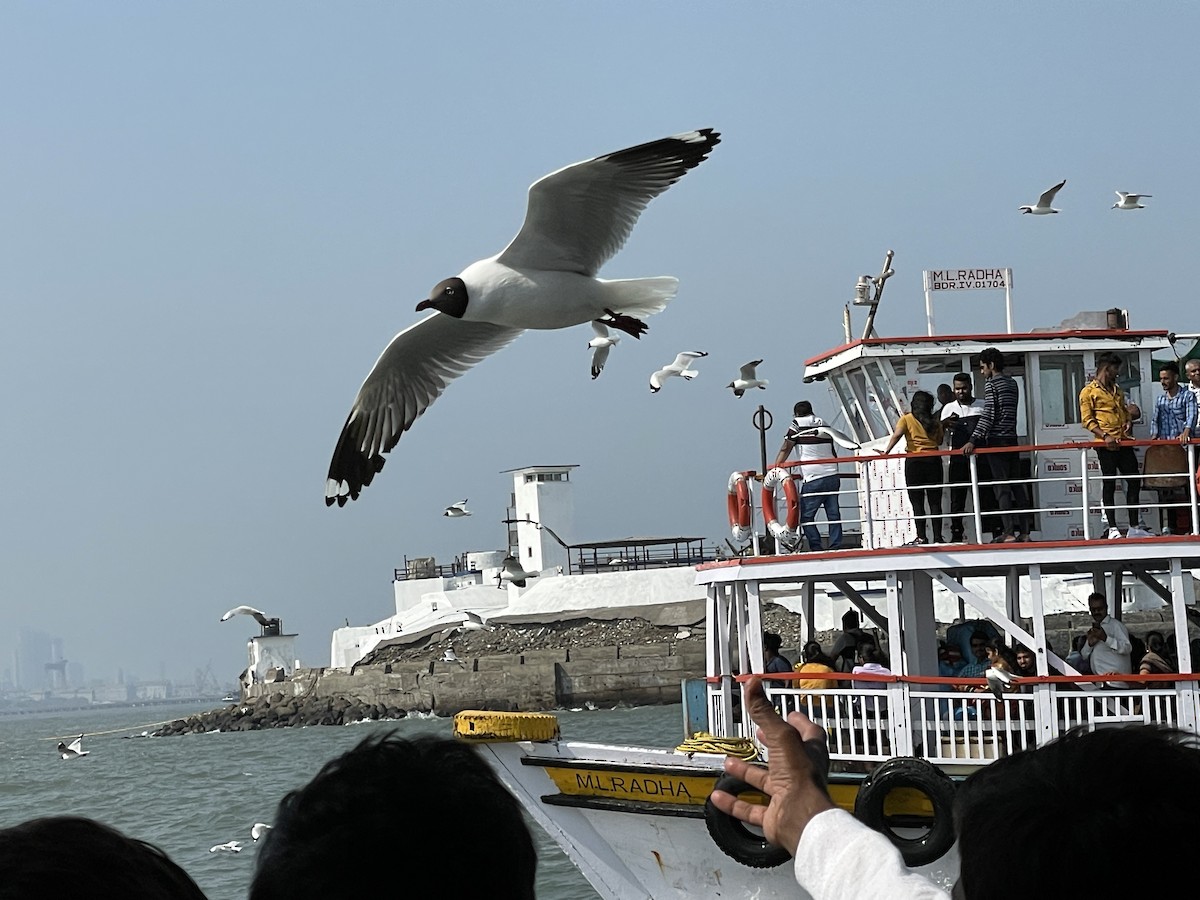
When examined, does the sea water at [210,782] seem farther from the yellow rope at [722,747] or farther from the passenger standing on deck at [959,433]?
the passenger standing on deck at [959,433]

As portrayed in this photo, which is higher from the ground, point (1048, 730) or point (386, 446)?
point (386, 446)

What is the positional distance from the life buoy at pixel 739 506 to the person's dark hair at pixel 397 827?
10079 mm

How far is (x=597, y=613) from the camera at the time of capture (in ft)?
172

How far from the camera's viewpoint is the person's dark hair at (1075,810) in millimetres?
1676

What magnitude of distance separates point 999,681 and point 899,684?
71 cm

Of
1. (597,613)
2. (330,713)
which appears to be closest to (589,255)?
(597,613)

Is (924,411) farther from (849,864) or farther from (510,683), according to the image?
(510,683)

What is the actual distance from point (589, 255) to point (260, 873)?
26.1 feet

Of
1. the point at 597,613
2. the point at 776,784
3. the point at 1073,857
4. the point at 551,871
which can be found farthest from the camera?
the point at 597,613

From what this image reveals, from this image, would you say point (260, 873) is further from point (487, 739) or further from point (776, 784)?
point (487, 739)

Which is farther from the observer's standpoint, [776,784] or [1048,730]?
[1048,730]

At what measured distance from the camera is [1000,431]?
1165cm

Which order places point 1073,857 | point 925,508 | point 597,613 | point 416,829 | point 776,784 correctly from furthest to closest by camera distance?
point 597,613 < point 925,508 < point 776,784 < point 416,829 < point 1073,857

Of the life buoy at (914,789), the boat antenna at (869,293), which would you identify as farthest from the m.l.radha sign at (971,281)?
the life buoy at (914,789)
